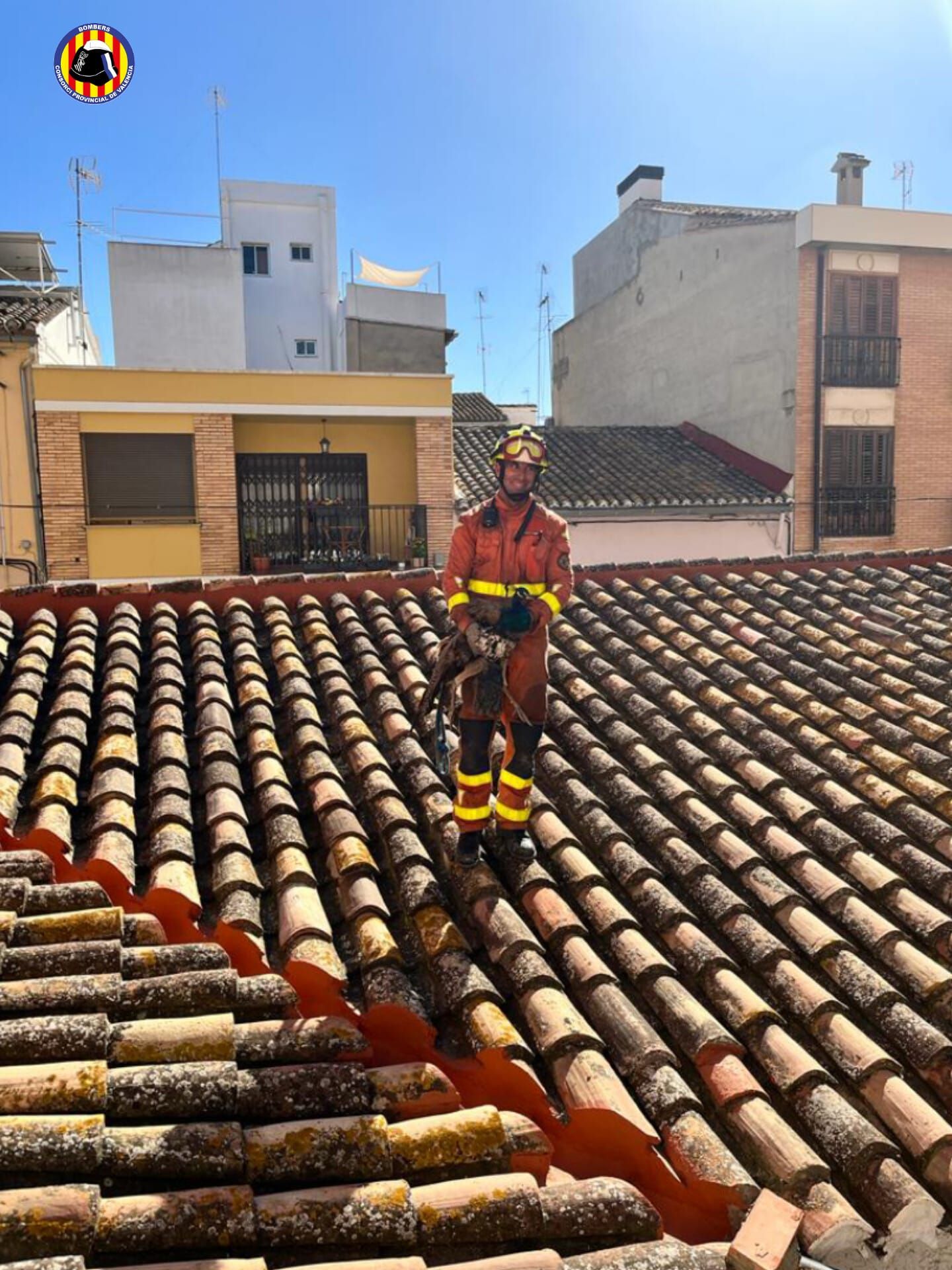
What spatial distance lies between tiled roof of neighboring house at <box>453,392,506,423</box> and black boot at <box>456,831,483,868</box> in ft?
76.3

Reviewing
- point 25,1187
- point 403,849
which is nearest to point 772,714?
point 403,849

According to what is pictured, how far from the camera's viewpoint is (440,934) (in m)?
3.71

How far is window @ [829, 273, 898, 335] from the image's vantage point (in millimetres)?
21953

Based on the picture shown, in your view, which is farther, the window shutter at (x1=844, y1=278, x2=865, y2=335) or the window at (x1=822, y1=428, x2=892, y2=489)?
the window at (x1=822, y1=428, x2=892, y2=489)

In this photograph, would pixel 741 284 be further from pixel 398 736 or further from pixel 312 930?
Answer: pixel 312 930

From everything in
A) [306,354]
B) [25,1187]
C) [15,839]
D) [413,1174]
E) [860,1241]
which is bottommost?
[860,1241]

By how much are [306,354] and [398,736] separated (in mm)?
27473

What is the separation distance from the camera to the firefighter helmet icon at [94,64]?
1409 cm

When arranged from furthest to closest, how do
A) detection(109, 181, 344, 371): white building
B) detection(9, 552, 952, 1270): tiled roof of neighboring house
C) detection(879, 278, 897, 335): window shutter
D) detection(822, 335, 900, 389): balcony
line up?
1. detection(109, 181, 344, 371): white building
2. detection(879, 278, 897, 335): window shutter
3. detection(822, 335, 900, 389): balcony
4. detection(9, 552, 952, 1270): tiled roof of neighboring house

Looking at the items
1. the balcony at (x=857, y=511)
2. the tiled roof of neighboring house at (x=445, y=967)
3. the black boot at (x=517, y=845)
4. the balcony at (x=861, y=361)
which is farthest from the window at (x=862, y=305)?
the black boot at (x=517, y=845)

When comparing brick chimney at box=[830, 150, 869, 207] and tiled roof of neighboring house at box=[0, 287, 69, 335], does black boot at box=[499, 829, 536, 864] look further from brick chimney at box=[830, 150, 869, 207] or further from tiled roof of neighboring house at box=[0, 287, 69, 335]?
brick chimney at box=[830, 150, 869, 207]

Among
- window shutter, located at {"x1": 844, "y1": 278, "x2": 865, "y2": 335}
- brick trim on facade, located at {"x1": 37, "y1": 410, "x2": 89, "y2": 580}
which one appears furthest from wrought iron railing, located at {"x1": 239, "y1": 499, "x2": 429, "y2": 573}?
window shutter, located at {"x1": 844, "y1": 278, "x2": 865, "y2": 335}

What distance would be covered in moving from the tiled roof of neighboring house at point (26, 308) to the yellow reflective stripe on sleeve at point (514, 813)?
16780mm

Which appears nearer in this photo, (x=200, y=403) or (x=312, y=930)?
(x=312, y=930)
